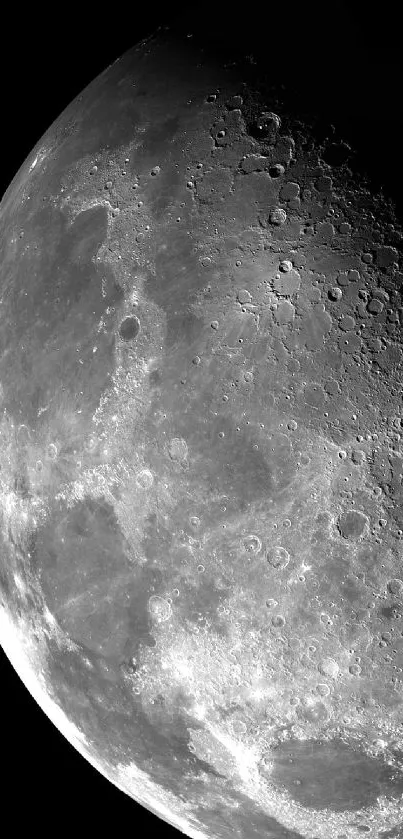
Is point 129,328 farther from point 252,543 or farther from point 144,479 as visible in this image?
point 252,543

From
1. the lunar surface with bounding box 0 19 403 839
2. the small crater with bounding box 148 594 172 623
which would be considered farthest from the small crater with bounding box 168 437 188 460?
the small crater with bounding box 148 594 172 623

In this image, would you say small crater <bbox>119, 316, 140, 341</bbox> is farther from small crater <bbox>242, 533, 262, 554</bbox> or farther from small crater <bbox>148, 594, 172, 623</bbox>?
small crater <bbox>148, 594, 172, 623</bbox>

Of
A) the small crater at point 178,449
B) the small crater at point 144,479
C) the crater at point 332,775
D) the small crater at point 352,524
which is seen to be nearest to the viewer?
the small crater at point 352,524

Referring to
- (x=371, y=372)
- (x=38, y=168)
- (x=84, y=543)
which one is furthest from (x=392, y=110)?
(x=84, y=543)

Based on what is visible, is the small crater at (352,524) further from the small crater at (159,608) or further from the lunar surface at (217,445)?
the small crater at (159,608)

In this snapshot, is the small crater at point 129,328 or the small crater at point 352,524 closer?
the small crater at point 352,524

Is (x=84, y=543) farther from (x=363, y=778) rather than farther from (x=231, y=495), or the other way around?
(x=363, y=778)

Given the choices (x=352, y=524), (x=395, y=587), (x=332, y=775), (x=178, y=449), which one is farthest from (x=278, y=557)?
(x=332, y=775)

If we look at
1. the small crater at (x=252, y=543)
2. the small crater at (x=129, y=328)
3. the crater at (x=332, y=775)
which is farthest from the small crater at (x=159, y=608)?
the small crater at (x=129, y=328)
